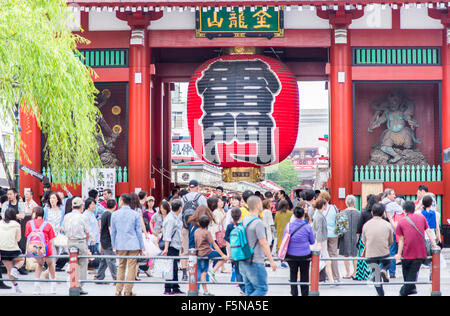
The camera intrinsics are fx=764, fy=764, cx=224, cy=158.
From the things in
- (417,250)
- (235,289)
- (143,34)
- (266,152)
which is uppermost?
(143,34)

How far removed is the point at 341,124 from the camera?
20422 millimetres

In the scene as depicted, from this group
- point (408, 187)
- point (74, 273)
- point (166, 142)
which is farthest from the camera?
point (166, 142)

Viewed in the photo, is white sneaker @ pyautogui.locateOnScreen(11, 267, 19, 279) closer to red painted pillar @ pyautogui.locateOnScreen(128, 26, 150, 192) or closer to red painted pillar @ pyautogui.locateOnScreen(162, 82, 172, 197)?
red painted pillar @ pyautogui.locateOnScreen(128, 26, 150, 192)

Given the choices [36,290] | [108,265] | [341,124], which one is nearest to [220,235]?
[108,265]

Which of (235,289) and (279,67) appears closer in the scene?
(235,289)

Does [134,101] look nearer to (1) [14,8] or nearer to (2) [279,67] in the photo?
(2) [279,67]

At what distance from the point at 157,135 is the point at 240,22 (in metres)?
6.41

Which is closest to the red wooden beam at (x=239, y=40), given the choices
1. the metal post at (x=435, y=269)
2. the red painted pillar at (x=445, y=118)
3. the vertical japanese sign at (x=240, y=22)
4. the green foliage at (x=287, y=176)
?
the vertical japanese sign at (x=240, y=22)

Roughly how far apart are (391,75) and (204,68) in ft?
16.6

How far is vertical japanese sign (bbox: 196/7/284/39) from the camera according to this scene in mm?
20594

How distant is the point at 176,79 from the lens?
2533 centimetres

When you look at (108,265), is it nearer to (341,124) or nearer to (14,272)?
(14,272)

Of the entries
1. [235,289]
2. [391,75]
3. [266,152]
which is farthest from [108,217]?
[391,75]

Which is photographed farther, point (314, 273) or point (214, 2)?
point (214, 2)
